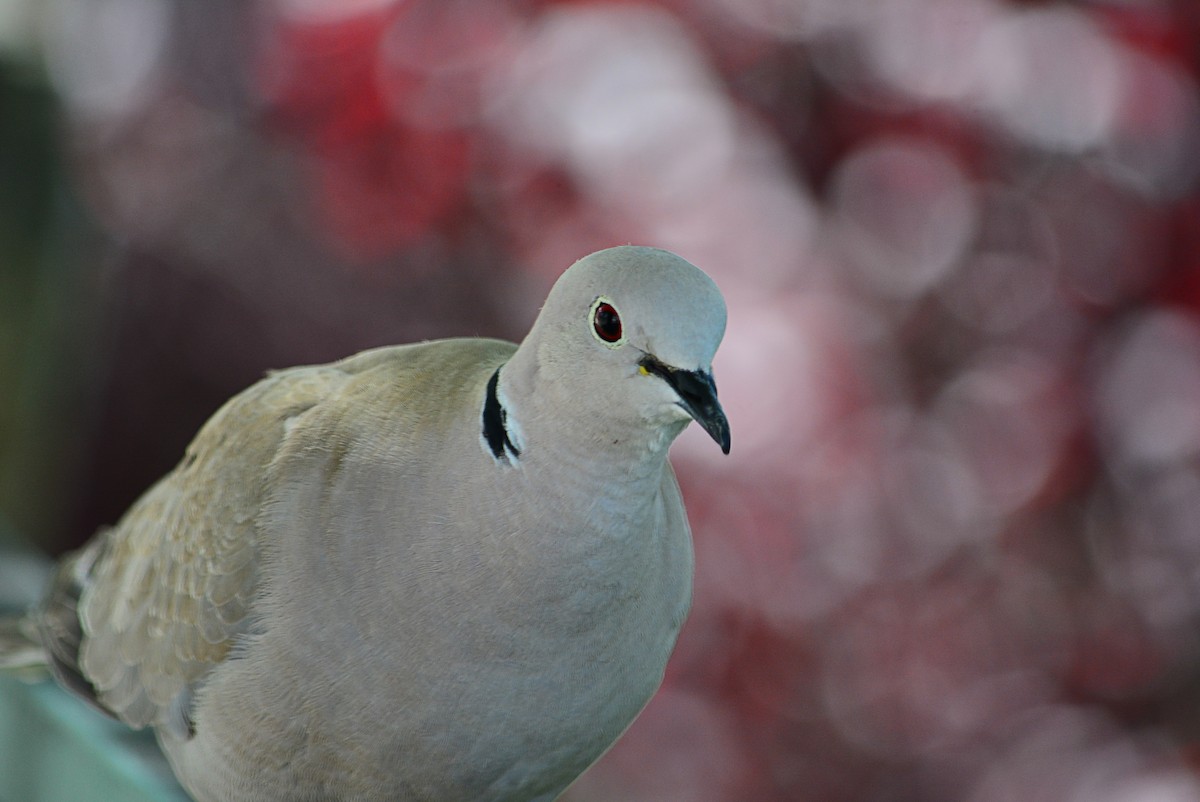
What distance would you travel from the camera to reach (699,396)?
1191 mm

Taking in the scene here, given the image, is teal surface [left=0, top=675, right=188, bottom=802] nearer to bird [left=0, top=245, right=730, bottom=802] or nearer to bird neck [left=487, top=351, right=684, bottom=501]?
bird [left=0, top=245, right=730, bottom=802]

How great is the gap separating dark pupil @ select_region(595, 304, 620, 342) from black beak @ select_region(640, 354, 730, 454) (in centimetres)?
5

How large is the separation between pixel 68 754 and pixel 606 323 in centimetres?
109

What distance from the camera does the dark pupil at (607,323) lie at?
1255 millimetres

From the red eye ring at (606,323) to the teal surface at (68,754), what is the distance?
82 cm

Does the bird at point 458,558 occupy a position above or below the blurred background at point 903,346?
below

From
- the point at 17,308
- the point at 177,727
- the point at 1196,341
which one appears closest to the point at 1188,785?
the point at 1196,341

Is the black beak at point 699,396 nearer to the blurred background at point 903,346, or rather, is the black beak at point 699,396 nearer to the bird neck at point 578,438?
the bird neck at point 578,438

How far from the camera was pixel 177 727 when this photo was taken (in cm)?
168

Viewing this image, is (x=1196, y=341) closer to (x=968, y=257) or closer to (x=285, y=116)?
(x=968, y=257)

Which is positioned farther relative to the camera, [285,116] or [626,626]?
[285,116]

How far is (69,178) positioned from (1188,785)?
2928 millimetres

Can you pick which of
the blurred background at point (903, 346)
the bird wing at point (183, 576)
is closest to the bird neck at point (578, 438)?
the bird wing at point (183, 576)

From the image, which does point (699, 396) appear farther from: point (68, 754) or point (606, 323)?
point (68, 754)
